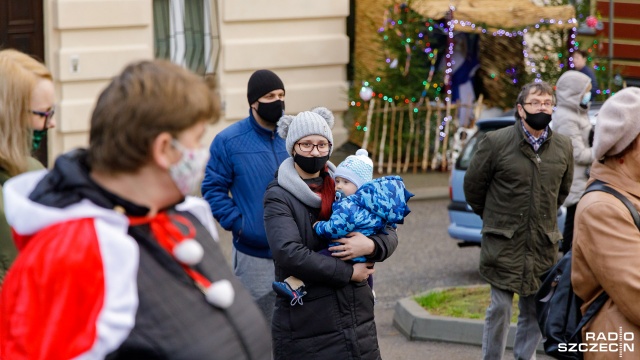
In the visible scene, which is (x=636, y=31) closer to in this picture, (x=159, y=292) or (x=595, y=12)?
(x=595, y=12)

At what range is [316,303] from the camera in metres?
5.37

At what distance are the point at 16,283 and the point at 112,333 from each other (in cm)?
26

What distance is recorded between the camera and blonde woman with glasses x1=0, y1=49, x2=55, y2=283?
13.6ft

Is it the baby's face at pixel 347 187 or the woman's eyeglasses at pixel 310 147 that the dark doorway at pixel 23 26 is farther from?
the baby's face at pixel 347 187

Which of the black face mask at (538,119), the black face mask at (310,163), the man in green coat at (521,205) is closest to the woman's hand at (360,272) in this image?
the black face mask at (310,163)

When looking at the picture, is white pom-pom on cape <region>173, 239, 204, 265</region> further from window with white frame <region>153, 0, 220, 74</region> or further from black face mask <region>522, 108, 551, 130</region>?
window with white frame <region>153, 0, 220, 74</region>

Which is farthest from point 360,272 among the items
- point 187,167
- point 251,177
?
point 187,167

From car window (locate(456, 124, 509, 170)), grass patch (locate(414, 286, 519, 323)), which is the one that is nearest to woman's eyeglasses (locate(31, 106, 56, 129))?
grass patch (locate(414, 286, 519, 323))

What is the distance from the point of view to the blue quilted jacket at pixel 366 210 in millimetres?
5391

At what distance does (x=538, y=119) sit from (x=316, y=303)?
8.08 feet

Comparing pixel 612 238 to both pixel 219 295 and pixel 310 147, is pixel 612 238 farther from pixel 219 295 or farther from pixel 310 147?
pixel 219 295

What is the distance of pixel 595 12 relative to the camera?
18703 mm

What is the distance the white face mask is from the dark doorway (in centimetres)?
1164

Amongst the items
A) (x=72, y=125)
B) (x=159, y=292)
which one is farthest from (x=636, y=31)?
(x=159, y=292)
